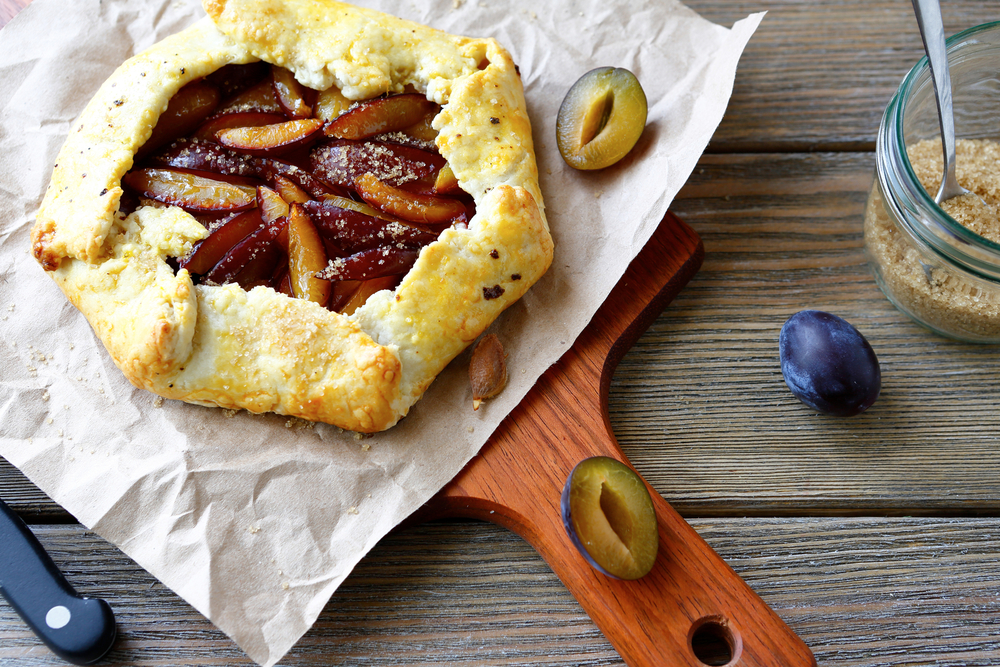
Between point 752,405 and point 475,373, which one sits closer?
point 475,373

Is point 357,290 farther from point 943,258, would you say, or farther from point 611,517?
point 943,258

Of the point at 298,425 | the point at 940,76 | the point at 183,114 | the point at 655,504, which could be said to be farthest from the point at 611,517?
the point at 183,114

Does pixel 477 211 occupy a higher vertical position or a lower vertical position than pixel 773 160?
higher

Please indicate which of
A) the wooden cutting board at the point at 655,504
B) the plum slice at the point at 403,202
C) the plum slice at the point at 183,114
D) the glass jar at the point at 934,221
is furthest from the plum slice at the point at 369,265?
the glass jar at the point at 934,221

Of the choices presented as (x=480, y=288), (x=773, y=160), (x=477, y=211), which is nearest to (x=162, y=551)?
(x=480, y=288)

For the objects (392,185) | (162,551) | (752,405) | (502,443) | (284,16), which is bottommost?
(752,405)

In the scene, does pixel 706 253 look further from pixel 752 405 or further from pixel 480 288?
pixel 480 288

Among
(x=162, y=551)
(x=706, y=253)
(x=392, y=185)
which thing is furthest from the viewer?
(x=706, y=253)
